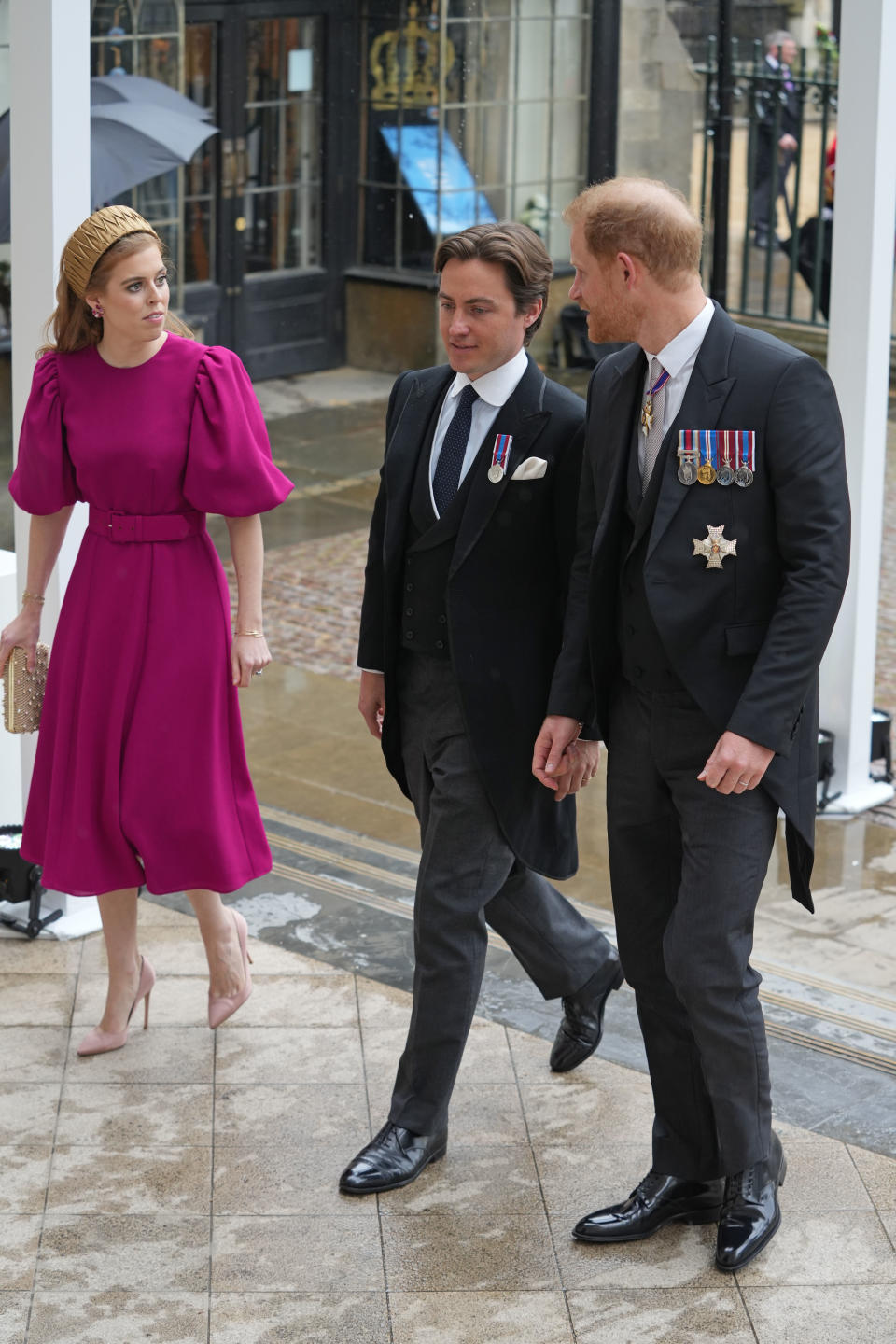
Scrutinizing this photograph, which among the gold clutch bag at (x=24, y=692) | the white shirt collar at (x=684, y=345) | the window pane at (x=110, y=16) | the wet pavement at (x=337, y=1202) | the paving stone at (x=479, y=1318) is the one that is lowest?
the paving stone at (x=479, y=1318)

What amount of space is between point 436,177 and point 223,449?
949 centimetres

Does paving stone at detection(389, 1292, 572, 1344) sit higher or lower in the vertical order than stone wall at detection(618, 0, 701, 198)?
lower

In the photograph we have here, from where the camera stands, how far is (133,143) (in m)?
8.12

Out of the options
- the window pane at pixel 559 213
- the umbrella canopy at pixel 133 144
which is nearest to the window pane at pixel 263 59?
the window pane at pixel 559 213

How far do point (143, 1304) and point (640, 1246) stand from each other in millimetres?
925

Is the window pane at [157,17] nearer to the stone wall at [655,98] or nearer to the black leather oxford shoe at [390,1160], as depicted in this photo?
the stone wall at [655,98]

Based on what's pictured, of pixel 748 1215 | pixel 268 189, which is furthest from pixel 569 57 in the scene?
pixel 748 1215

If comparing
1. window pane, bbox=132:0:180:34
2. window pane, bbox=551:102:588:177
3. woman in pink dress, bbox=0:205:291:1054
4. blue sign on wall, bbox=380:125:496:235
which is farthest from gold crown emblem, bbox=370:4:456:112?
woman in pink dress, bbox=0:205:291:1054

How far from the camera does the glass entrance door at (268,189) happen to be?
1251 centimetres

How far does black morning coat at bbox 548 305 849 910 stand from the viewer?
315 centimetres

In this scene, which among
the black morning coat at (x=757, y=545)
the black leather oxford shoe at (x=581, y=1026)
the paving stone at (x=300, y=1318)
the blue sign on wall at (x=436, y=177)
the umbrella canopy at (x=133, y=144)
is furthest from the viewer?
the blue sign on wall at (x=436, y=177)

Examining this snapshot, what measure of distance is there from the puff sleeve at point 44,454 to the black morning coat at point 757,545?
1.29 m

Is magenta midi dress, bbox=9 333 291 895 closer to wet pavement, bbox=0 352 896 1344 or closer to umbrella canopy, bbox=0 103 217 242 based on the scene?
wet pavement, bbox=0 352 896 1344

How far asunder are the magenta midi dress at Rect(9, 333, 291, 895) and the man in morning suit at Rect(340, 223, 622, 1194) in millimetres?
399
